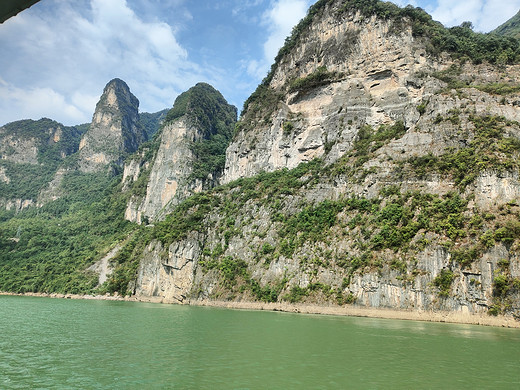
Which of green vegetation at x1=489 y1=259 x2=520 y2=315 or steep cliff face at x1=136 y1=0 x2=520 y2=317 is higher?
steep cliff face at x1=136 y1=0 x2=520 y2=317

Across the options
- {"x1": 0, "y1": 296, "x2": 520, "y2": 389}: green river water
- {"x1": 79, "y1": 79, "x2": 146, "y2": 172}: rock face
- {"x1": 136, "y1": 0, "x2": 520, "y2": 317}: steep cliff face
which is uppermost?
{"x1": 79, "y1": 79, "x2": 146, "y2": 172}: rock face

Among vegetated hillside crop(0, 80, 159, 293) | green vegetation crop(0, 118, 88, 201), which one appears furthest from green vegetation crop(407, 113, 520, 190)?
green vegetation crop(0, 118, 88, 201)

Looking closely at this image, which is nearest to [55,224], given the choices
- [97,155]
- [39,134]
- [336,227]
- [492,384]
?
[97,155]

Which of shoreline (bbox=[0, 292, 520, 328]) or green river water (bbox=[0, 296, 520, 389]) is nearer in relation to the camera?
green river water (bbox=[0, 296, 520, 389])

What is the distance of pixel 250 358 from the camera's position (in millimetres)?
14602

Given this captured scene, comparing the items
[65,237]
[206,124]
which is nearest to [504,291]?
[206,124]

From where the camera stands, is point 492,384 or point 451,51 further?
point 451,51

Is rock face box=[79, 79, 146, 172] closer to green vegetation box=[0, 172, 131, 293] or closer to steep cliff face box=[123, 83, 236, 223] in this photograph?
green vegetation box=[0, 172, 131, 293]

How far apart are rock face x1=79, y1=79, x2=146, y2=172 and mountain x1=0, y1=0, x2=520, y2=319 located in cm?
5617

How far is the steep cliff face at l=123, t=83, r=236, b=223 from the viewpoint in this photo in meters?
87.9

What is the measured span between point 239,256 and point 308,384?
39.7 meters

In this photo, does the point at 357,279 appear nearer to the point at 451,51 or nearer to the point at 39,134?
the point at 451,51

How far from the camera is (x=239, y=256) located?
50.6 m

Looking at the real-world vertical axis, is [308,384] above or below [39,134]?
below
